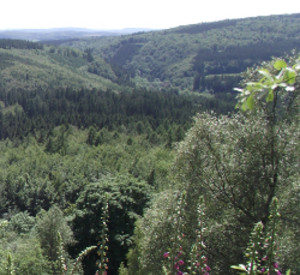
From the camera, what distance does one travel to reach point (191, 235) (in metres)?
13.9

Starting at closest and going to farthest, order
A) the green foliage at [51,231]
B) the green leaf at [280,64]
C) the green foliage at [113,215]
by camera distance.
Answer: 1. the green leaf at [280,64]
2. the green foliage at [51,231]
3. the green foliage at [113,215]

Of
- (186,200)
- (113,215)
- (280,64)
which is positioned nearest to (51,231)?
(113,215)

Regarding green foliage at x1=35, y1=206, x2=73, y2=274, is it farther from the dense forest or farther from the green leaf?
the green leaf

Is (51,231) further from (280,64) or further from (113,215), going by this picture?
(280,64)

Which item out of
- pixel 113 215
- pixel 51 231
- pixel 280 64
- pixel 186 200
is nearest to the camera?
pixel 280 64

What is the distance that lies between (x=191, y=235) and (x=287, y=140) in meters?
5.42

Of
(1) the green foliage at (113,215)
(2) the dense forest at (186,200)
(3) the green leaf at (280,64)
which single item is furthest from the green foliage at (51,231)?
(3) the green leaf at (280,64)

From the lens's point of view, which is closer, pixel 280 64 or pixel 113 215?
pixel 280 64

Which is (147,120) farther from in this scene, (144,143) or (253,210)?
(253,210)

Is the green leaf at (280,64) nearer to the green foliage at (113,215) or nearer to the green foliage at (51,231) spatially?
the green foliage at (51,231)

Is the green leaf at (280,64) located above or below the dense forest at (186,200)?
above

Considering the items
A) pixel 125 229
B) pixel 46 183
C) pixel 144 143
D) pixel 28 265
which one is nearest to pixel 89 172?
pixel 46 183

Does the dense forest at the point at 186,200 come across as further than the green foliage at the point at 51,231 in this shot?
No

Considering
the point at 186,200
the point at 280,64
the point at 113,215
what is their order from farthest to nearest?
the point at 113,215, the point at 186,200, the point at 280,64
